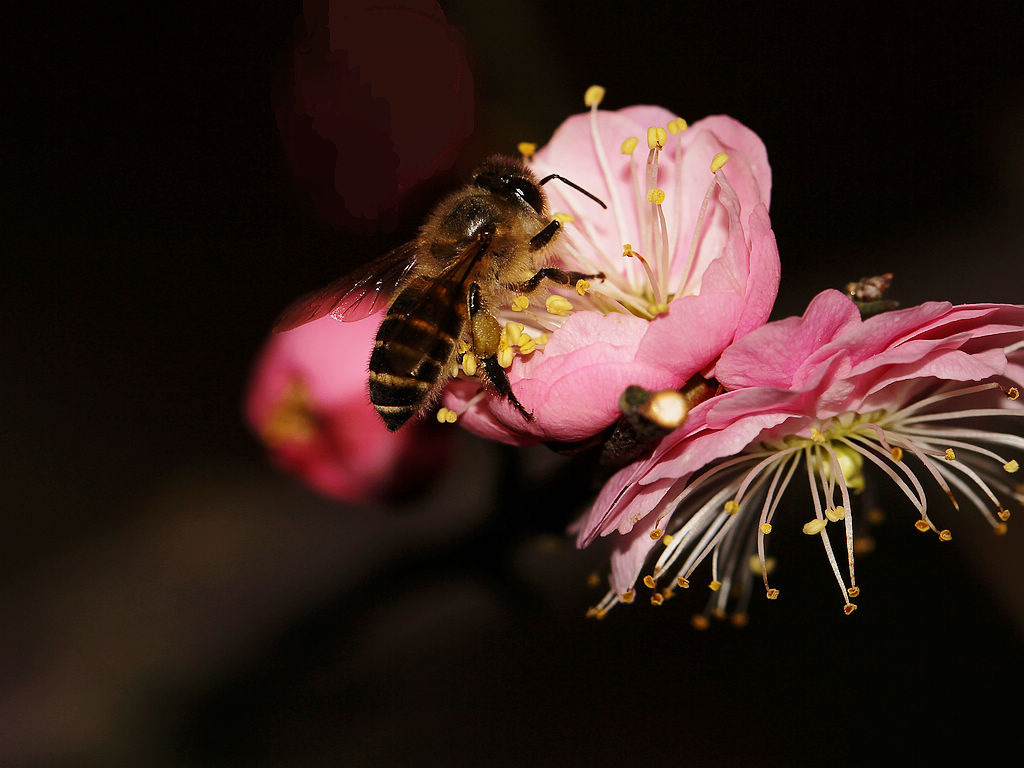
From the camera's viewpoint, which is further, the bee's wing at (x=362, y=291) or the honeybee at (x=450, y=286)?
the bee's wing at (x=362, y=291)

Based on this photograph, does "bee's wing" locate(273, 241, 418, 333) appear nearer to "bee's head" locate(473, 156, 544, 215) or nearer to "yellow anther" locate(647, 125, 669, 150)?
"bee's head" locate(473, 156, 544, 215)

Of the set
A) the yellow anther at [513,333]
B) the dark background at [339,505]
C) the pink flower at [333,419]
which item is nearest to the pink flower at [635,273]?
the yellow anther at [513,333]

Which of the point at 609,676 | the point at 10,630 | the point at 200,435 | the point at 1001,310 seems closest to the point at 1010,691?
the point at 609,676

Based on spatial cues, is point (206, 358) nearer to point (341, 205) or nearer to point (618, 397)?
point (341, 205)

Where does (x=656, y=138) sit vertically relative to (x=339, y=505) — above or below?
above

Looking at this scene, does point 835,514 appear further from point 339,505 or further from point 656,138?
point 339,505

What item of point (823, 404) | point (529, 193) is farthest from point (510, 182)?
point (823, 404)

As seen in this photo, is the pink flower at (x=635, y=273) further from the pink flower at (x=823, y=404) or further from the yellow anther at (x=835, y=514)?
the yellow anther at (x=835, y=514)

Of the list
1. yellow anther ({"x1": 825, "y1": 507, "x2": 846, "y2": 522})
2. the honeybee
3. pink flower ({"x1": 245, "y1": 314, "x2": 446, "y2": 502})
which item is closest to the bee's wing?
the honeybee
